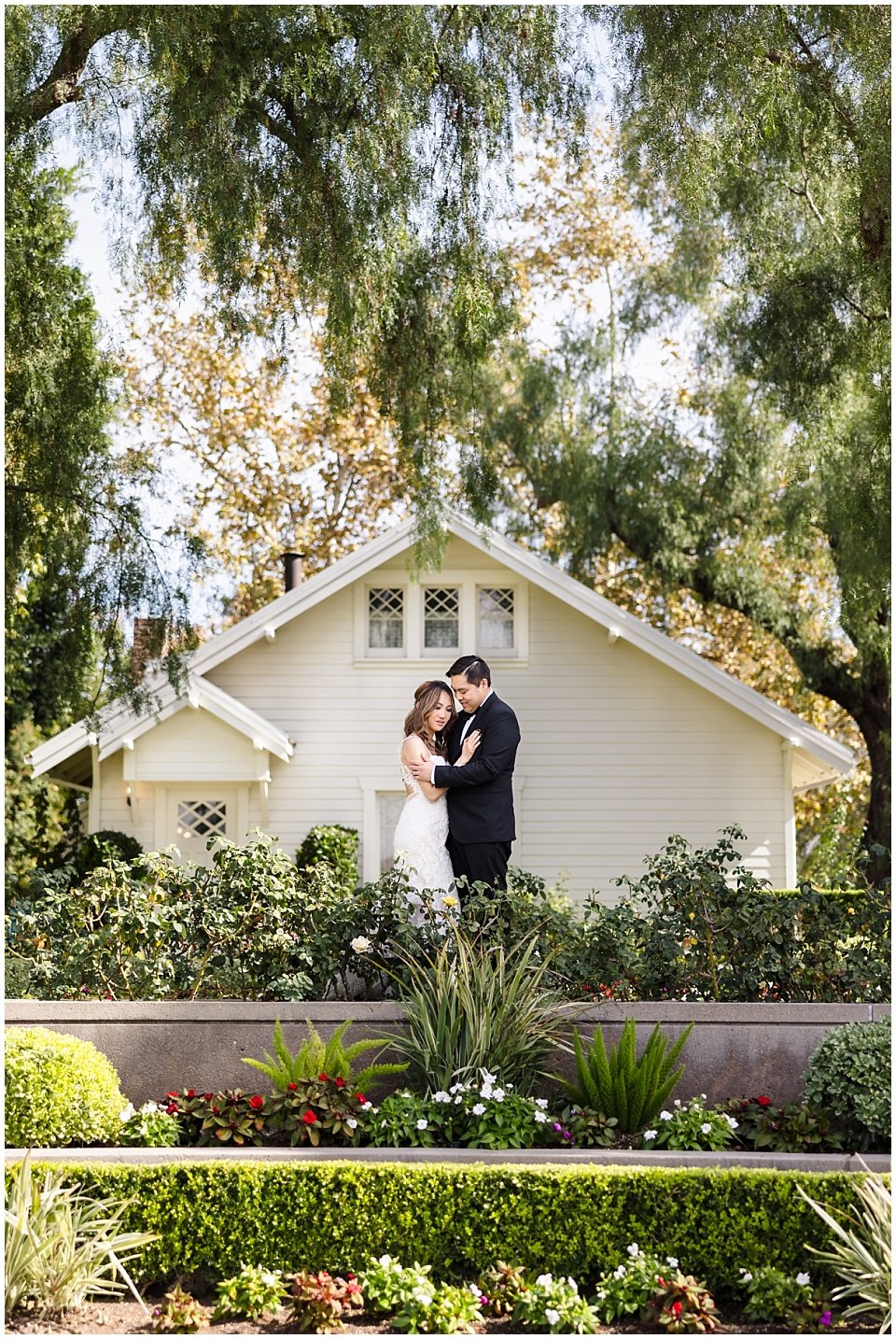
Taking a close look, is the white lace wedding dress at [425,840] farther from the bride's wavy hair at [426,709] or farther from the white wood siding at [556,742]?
the white wood siding at [556,742]

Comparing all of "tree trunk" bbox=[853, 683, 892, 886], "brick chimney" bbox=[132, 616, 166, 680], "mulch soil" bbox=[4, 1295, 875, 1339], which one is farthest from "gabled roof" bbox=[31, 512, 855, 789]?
"mulch soil" bbox=[4, 1295, 875, 1339]

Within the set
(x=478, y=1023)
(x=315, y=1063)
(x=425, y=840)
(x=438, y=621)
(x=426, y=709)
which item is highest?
(x=438, y=621)

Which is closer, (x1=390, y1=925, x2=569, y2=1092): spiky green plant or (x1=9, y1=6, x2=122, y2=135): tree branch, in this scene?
(x1=390, y1=925, x2=569, y2=1092): spiky green plant

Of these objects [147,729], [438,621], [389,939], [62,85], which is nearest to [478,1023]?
[389,939]

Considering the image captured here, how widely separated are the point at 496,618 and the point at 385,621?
1.31 metres

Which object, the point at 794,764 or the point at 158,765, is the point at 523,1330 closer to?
the point at 158,765

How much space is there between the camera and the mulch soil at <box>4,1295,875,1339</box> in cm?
419

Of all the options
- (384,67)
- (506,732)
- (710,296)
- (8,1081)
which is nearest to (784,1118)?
(506,732)

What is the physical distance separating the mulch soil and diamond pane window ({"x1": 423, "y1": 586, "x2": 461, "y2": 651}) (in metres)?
11.0

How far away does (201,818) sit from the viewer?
14.4 m

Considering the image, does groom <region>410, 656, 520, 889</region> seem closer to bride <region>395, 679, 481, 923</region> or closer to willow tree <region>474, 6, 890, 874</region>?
bride <region>395, 679, 481, 923</region>

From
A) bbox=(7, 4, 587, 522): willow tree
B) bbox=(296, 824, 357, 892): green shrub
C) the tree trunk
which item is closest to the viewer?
bbox=(7, 4, 587, 522): willow tree

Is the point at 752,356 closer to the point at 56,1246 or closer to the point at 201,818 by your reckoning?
the point at 201,818

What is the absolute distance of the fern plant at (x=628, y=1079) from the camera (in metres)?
5.39
